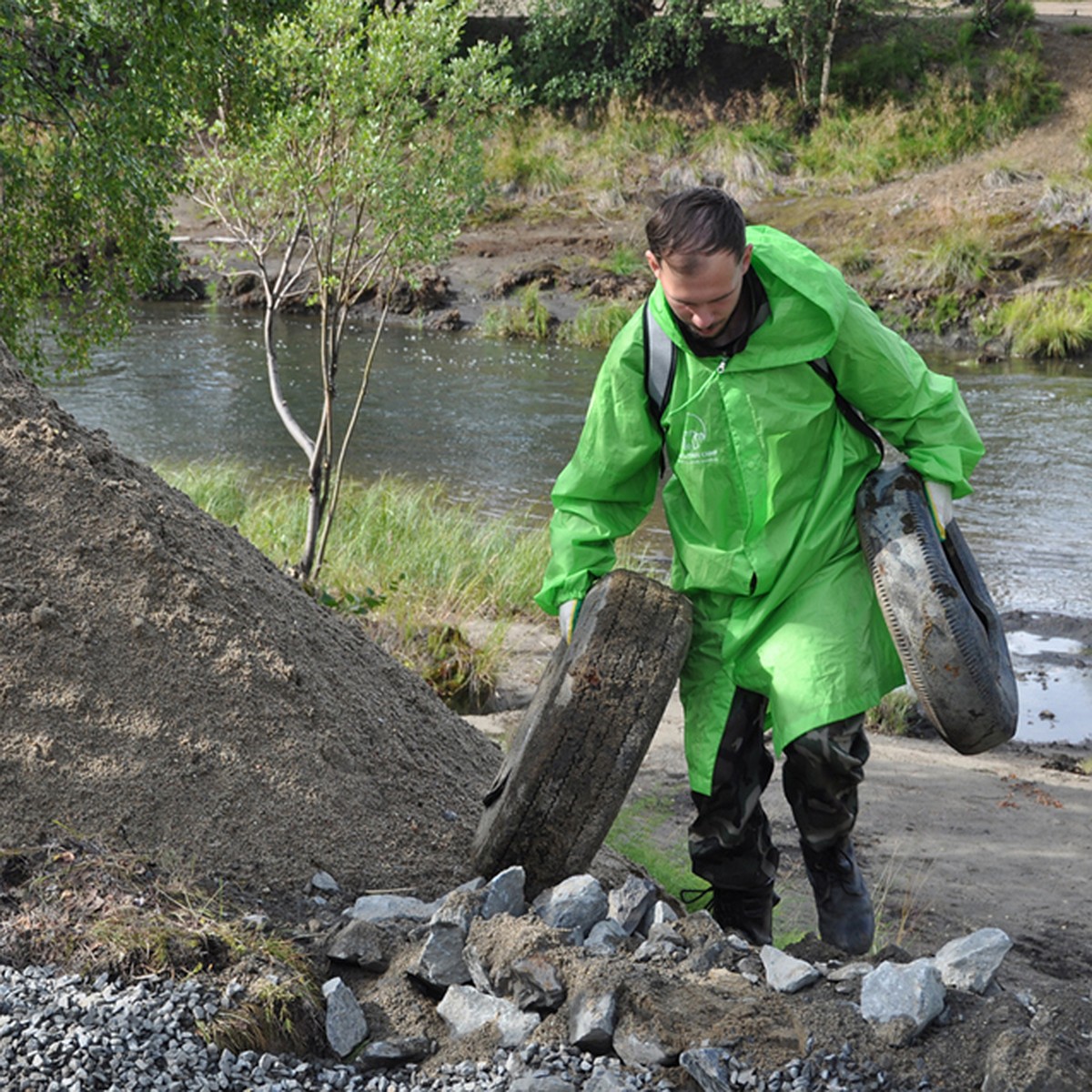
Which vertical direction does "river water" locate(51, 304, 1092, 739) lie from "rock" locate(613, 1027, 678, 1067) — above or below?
below

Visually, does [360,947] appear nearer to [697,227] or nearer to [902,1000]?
[902,1000]

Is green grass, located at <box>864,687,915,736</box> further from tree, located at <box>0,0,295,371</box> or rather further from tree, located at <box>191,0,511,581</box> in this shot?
tree, located at <box>0,0,295,371</box>

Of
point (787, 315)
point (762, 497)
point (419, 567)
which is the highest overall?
point (787, 315)

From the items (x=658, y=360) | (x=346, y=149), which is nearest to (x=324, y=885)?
(x=658, y=360)

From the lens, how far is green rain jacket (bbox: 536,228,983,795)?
3.32 metres

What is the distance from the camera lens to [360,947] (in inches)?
122

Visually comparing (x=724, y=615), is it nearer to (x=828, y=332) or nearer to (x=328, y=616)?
(x=828, y=332)

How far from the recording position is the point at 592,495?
11.6 feet

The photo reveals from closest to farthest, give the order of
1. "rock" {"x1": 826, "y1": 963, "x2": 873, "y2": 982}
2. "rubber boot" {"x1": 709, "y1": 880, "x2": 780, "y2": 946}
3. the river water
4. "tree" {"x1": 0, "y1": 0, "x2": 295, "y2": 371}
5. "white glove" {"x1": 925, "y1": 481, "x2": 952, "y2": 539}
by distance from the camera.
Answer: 1. "rock" {"x1": 826, "y1": 963, "x2": 873, "y2": 982}
2. "white glove" {"x1": 925, "y1": 481, "x2": 952, "y2": 539}
3. "rubber boot" {"x1": 709, "y1": 880, "x2": 780, "y2": 946}
4. "tree" {"x1": 0, "y1": 0, "x2": 295, "y2": 371}
5. the river water

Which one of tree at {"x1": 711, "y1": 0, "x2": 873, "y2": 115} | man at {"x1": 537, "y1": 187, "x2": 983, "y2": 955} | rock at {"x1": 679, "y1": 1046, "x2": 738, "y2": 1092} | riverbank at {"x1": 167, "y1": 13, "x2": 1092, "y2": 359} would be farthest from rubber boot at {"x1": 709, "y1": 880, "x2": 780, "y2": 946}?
tree at {"x1": 711, "y1": 0, "x2": 873, "y2": 115}

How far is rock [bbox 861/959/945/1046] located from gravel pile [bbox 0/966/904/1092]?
0.11m

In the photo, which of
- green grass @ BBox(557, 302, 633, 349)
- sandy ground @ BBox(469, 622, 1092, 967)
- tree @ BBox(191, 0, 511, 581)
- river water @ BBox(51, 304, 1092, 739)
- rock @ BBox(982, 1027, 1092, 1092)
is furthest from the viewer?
green grass @ BBox(557, 302, 633, 349)

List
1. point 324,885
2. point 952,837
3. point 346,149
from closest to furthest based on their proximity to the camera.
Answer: point 324,885, point 952,837, point 346,149

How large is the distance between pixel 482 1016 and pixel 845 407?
1727 mm
